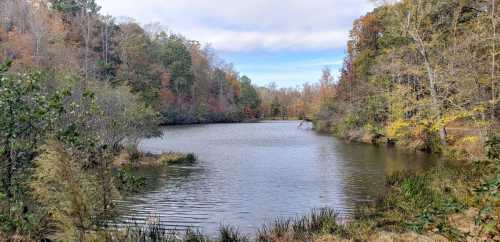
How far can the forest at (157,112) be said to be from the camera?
668 centimetres

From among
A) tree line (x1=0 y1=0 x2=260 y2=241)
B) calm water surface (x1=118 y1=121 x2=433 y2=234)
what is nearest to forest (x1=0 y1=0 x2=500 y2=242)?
tree line (x1=0 y1=0 x2=260 y2=241)

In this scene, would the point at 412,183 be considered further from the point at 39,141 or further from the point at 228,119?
the point at 228,119

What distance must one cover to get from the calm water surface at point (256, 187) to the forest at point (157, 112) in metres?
1.70

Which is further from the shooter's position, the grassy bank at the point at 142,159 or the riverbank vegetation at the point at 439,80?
the grassy bank at the point at 142,159

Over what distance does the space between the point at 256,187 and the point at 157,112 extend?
11.5 metres

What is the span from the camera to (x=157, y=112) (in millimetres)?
26078

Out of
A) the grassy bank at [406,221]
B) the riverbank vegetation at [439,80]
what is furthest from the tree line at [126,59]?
the riverbank vegetation at [439,80]

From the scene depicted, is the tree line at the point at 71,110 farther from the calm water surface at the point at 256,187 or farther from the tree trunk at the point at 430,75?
the tree trunk at the point at 430,75

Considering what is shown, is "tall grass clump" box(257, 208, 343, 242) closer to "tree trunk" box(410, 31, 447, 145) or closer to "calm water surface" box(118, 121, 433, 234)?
"calm water surface" box(118, 121, 433, 234)

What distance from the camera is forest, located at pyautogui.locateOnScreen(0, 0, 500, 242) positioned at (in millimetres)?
6676

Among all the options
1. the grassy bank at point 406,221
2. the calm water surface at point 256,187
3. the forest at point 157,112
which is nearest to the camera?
the grassy bank at point 406,221

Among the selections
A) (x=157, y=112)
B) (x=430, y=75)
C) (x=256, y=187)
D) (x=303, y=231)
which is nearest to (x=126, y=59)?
(x=157, y=112)

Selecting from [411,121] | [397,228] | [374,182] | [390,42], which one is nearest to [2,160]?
[397,228]

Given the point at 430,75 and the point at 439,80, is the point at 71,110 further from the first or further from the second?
the point at 430,75
